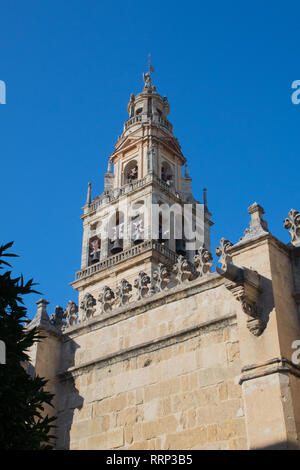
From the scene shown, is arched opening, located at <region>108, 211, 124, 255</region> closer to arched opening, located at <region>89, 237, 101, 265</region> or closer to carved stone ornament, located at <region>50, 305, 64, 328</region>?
arched opening, located at <region>89, 237, 101, 265</region>

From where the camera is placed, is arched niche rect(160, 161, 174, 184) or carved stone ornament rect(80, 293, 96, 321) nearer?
carved stone ornament rect(80, 293, 96, 321)

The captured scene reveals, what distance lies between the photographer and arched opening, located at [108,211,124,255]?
37125 millimetres

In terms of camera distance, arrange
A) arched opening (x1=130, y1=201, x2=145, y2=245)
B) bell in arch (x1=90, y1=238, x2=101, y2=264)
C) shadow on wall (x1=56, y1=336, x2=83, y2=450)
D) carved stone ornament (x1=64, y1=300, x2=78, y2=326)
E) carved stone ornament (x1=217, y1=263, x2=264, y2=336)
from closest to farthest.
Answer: carved stone ornament (x1=217, y1=263, x2=264, y2=336) < shadow on wall (x1=56, y1=336, x2=83, y2=450) < carved stone ornament (x1=64, y1=300, x2=78, y2=326) < arched opening (x1=130, y1=201, x2=145, y2=245) < bell in arch (x1=90, y1=238, x2=101, y2=264)

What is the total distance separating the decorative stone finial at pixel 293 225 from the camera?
10.6 metres

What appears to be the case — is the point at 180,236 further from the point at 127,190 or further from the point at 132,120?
the point at 132,120

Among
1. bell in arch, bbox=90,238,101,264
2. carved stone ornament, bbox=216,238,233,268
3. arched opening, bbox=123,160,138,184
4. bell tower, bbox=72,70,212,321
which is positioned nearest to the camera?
carved stone ornament, bbox=216,238,233,268

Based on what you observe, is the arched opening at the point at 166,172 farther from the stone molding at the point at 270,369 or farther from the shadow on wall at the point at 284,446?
the shadow on wall at the point at 284,446

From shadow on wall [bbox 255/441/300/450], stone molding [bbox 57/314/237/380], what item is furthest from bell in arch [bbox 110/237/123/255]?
shadow on wall [bbox 255/441/300/450]

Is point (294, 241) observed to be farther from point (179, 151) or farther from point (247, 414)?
point (179, 151)

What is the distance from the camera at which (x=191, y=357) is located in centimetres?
1080

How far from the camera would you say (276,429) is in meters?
8.69

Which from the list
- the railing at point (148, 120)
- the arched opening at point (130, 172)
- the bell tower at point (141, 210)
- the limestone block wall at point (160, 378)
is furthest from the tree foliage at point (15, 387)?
the railing at point (148, 120)

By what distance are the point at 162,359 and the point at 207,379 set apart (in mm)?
1106

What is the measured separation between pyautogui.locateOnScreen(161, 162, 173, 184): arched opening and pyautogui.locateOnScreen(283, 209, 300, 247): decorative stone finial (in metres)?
30.0
